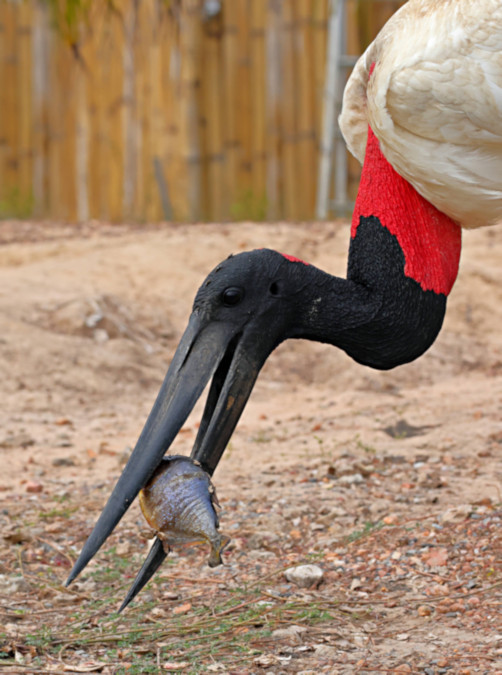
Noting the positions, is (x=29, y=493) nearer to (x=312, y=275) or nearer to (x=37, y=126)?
(x=312, y=275)

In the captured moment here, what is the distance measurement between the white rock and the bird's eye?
0.88 m

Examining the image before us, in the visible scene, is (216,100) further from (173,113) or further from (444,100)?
(444,100)

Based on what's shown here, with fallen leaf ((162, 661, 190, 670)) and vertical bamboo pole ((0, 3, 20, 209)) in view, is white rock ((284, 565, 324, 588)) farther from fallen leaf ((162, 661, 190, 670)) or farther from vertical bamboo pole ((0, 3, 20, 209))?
vertical bamboo pole ((0, 3, 20, 209))

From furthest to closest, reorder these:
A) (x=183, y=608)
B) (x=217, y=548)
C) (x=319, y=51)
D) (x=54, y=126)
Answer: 1. (x=54, y=126)
2. (x=319, y=51)
3. (x=183, y=608)
4. (x=217, y=548)

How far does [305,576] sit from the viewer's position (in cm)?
271

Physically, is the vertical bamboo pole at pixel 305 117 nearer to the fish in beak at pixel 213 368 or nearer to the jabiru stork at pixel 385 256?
the jabiru stork at pixel 385 256

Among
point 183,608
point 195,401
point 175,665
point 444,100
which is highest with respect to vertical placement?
point 444,100

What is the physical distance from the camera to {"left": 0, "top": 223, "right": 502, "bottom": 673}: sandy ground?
3127 millimetres

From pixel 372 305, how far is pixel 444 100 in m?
0.62

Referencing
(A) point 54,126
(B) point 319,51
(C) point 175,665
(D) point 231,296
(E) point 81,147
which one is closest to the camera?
(C) point 175,665

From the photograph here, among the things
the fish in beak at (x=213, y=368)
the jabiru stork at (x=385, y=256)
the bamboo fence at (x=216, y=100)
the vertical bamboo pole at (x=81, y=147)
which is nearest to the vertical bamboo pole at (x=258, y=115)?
the bamboo fence at (x=216, y=100)

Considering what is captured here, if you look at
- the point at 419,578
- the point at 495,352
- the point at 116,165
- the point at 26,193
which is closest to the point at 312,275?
the point at 419,578

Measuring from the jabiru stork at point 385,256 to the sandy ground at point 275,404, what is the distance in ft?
2.11

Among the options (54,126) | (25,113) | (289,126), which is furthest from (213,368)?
(25,113)
